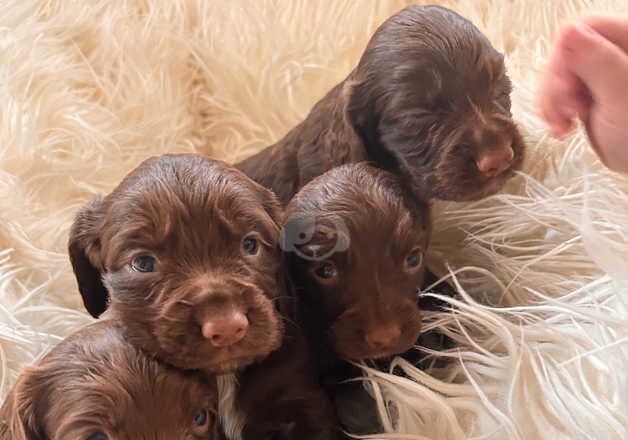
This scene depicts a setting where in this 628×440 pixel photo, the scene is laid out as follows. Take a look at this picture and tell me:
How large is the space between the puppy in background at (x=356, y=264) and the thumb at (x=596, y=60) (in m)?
0.30

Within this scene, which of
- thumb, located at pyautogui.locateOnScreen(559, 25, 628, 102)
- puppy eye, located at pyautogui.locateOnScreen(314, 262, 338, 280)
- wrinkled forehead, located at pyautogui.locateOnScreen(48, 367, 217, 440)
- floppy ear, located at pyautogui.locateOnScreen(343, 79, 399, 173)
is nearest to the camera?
wrinkled forehead, located at pyautogui.locateOnScreen(48, 367, 217, 440)

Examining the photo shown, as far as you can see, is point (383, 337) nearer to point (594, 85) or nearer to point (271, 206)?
point (271, 206)

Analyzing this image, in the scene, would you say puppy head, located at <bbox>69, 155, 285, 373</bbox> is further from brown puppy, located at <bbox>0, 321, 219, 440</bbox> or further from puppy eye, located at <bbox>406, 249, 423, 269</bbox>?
puppy eye, located at <bbox>406, 249, 423, 269</bbox>

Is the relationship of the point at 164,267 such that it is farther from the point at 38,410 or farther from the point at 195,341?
the point at 38,410

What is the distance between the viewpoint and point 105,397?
0.91 m

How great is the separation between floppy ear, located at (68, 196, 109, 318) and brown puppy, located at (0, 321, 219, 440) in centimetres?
16

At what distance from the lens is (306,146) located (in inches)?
56.2

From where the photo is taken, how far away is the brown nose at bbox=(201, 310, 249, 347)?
921 mm

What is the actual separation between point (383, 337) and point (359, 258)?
116 millimetres

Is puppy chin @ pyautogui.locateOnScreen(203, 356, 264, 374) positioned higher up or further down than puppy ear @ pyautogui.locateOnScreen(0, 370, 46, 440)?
further down

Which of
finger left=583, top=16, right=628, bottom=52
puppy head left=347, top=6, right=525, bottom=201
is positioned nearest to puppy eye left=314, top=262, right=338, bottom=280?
puppy head left=347, top=6, right=525, bottom=201

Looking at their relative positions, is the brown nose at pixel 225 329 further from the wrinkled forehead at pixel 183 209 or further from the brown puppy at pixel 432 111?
the brown puppy at pixel 432 111

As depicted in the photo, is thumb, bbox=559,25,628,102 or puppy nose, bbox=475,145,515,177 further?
puppy nose, bbox=475,145,515,177

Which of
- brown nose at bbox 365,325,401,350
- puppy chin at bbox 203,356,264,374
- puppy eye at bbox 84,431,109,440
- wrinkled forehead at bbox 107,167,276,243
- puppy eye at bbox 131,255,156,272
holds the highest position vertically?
wrinkled forehead at bbox 107,167,276,243
